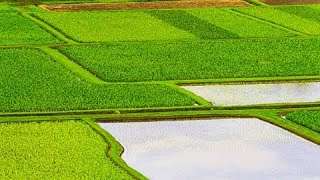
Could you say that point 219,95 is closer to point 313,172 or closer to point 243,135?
point 243,135

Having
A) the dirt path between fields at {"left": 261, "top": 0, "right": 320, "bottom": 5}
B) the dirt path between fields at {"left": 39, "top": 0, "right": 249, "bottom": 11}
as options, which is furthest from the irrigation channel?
the dirt path between fields at {"left": 261, "top": 0, "right": 320, "bottom": 5}

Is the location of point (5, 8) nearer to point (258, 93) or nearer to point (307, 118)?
point (258, 93)

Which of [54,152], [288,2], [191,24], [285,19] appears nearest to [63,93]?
[54,152]

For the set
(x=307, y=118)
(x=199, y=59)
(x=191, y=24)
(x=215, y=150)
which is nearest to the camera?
(x=215, y=150)

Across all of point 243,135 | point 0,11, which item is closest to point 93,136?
point 243,135

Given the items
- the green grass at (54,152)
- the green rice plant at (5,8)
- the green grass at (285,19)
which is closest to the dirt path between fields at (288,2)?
the green grass at (285,19)

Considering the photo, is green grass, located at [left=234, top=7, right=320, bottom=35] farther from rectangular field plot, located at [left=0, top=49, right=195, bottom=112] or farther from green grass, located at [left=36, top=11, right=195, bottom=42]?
rectangular field plot, located at [left=0, top=49, right=195, bottom=112]
